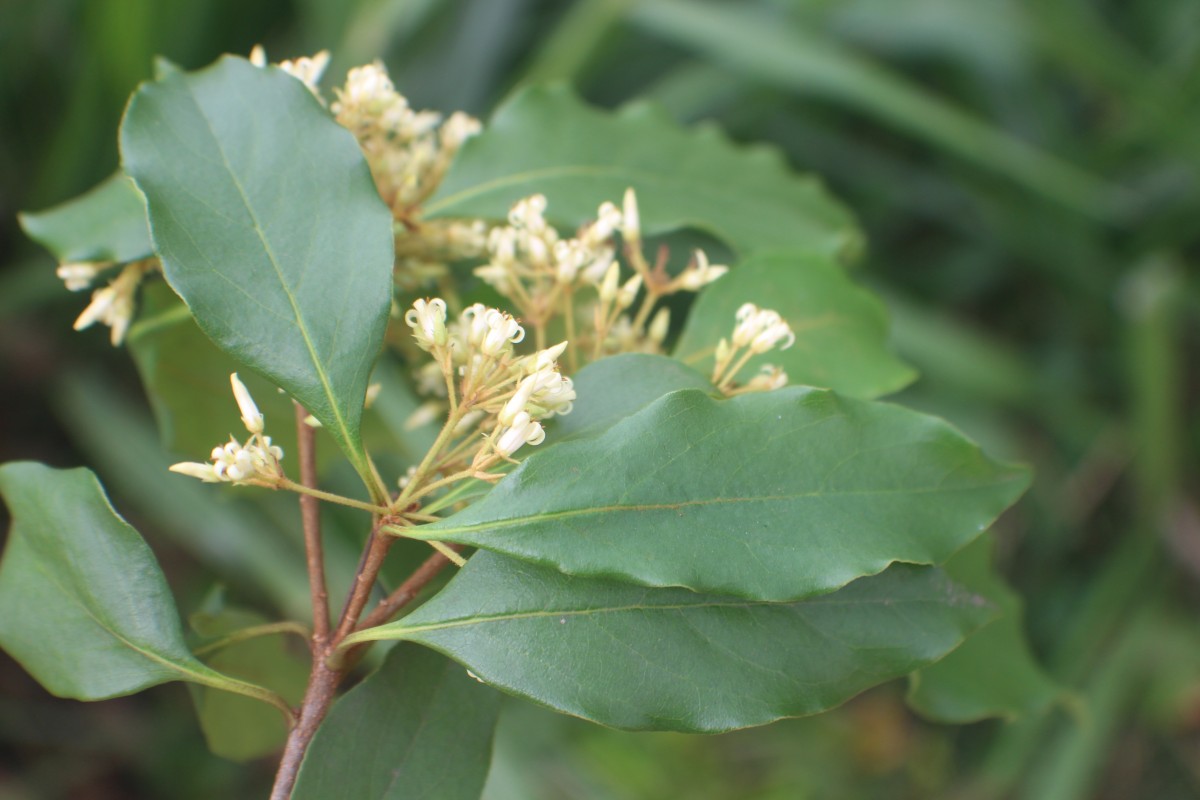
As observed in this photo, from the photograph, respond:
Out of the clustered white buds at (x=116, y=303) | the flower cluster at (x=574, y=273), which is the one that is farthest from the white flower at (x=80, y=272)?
the flower cluster at (x=574, y=273)

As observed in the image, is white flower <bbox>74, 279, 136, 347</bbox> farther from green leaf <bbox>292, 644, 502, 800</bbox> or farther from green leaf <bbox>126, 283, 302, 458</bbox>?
green leaf <bbox>292, 644, 502, 800</bbox>

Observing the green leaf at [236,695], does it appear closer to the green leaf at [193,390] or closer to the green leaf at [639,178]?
the green leaf at [193,390]

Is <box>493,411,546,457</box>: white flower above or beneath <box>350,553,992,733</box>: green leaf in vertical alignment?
above

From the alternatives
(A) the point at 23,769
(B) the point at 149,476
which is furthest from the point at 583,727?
(A) the point at 23,769

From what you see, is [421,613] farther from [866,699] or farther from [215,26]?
[866,699]

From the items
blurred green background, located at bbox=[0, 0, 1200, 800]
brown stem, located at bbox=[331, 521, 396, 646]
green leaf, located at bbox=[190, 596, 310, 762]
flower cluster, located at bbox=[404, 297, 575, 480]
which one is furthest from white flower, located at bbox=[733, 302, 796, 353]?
blurred green background, located at bbox=[0, 0, 1200, 800]

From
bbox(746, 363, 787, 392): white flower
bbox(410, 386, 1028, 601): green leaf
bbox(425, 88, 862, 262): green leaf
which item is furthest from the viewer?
bbox(425, 88, 862, 262): green leaf

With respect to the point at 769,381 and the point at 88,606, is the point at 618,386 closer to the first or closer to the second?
the point at 769,381

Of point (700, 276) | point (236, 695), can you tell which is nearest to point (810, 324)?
point (700, 276)
